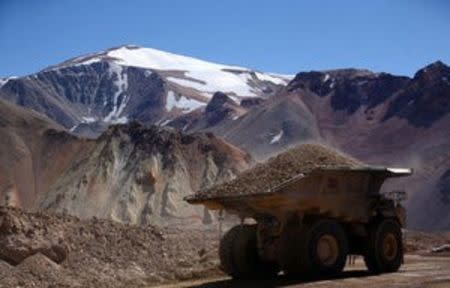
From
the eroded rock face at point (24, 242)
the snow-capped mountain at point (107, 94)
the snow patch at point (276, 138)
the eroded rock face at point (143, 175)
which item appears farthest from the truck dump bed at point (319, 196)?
the snow-capped mountain at point (107, 94)

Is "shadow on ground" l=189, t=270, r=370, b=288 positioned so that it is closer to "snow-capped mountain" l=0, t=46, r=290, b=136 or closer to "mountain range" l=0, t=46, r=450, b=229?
"mountain range" l=0, t=46, r=450, b=229

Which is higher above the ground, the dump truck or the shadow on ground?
the dump truck

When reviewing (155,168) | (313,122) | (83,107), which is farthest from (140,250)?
(83,107)

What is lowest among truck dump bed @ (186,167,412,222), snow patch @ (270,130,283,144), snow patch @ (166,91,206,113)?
truck dump bed @ (186,167,412,222)

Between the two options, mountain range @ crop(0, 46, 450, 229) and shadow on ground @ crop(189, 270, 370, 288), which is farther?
mountain range @ crop(0, 46, 450, 229)

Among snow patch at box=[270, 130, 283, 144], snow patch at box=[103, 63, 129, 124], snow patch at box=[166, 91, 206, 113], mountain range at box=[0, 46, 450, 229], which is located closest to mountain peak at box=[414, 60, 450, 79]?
mountain range at box=[0, 46, 450, 229]

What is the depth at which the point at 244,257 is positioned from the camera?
14773 mm

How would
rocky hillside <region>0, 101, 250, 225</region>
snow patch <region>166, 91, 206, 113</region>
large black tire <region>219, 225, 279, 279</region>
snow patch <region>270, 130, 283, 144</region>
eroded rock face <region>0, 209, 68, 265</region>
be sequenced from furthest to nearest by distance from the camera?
snow patch <region>166, 91, 206, 113</region> → snow patch <region>270, 130, 283, 144</region> → rocky hillside <region>0, 101, 250, 225</region> → eroded rock face <region>0, 209, 68, 265</region> → large black tire <region>219, 225, 279, 279</region>

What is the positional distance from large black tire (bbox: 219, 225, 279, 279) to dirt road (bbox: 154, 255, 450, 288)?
0.32 metres

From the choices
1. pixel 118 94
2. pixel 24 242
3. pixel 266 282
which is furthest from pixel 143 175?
pixel 118 94

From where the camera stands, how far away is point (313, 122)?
11019cm

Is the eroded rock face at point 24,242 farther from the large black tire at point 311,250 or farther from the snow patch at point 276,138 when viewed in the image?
the snow patch at point 276,138

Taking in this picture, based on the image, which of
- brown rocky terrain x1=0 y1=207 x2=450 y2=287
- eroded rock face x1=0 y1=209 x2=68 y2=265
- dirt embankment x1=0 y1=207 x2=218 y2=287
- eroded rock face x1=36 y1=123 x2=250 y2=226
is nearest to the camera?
brown rocky terrain x1=0 y1=207 x2=450 y2=287

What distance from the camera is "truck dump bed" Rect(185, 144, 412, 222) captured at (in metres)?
13.6
